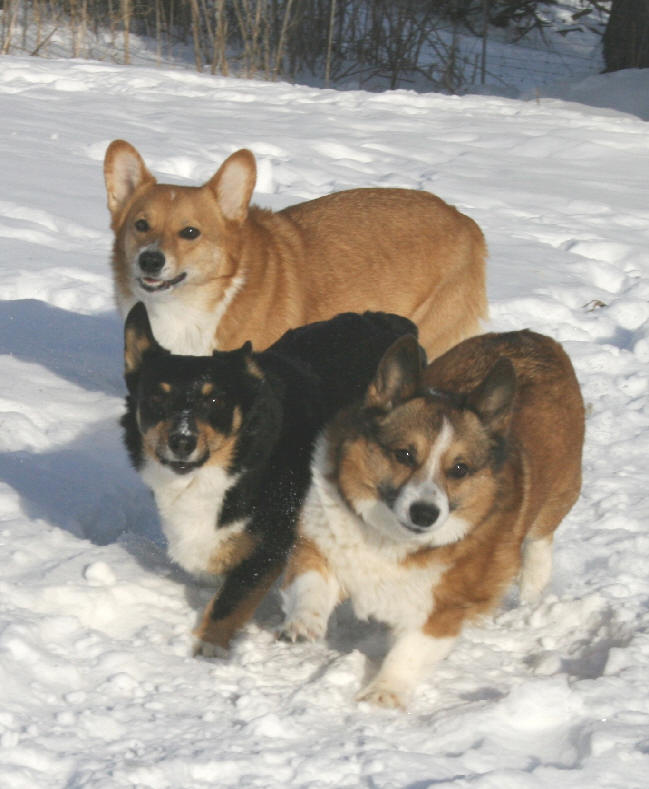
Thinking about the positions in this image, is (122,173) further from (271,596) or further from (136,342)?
(271,596)

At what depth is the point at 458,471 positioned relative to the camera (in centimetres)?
353

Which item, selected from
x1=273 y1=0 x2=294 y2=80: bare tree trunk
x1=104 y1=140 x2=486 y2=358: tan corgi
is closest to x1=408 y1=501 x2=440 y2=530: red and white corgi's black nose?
x1=104 y1=140 x2=486 y2=358: tan corgi

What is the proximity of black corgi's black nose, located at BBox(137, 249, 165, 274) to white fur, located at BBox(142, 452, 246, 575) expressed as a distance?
4.77 feet

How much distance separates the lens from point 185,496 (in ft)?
12.7

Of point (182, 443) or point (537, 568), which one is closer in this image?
point (182, 443)

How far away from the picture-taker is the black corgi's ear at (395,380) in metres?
3.66

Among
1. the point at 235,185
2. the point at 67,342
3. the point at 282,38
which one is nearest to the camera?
the point at 235,185

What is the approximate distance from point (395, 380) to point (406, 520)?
0.52 meters

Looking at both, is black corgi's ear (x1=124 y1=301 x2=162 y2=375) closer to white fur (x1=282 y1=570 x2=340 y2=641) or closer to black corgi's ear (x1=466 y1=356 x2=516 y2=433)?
white fur (x1=282 y1=570 x2=340 y2=641)

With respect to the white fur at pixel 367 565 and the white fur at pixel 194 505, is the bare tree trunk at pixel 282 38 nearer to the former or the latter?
the white fur at pixel 194 505

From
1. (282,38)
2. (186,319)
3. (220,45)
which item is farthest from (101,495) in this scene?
(220,45)

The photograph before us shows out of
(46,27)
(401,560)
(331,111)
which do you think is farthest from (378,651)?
(46,27)

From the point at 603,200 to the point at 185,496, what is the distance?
6.28 metres

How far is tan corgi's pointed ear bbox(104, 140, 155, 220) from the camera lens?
5.41 metres
